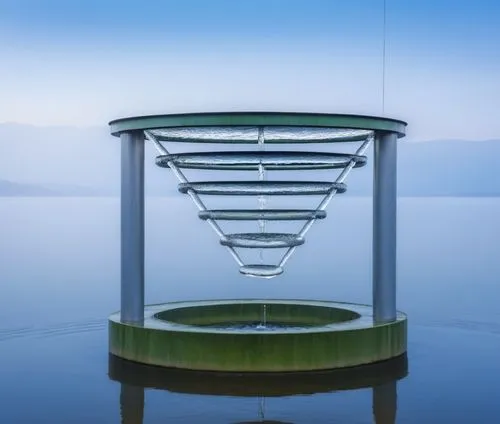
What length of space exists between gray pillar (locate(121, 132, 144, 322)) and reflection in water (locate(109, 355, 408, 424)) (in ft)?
5.16

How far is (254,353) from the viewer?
22.3 meters

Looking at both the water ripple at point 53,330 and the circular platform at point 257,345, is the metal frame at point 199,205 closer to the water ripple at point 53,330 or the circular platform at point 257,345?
the circular platform at point 257,345

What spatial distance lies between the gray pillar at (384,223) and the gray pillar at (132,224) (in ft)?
18.3

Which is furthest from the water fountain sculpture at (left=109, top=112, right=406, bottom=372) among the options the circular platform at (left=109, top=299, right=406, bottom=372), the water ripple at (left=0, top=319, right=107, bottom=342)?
the water ripple at (left=0, top=319, right=107, bottom=342)

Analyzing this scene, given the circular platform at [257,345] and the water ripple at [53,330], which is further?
the water ripple at [53,330]

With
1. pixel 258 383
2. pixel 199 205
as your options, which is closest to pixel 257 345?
pixel 258 383

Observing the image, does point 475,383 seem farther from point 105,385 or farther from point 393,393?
point 105,385

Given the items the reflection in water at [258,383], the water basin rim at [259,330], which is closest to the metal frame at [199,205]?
the water basin rim at [259,330]

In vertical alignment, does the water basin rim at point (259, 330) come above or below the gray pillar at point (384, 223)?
below

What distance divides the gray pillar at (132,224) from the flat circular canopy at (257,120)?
0.74m

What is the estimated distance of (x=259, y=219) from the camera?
24.5 metres

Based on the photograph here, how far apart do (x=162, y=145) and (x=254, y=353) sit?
5644 mm

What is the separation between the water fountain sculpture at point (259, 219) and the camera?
884 inches

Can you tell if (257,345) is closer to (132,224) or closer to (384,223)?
(132,224)
